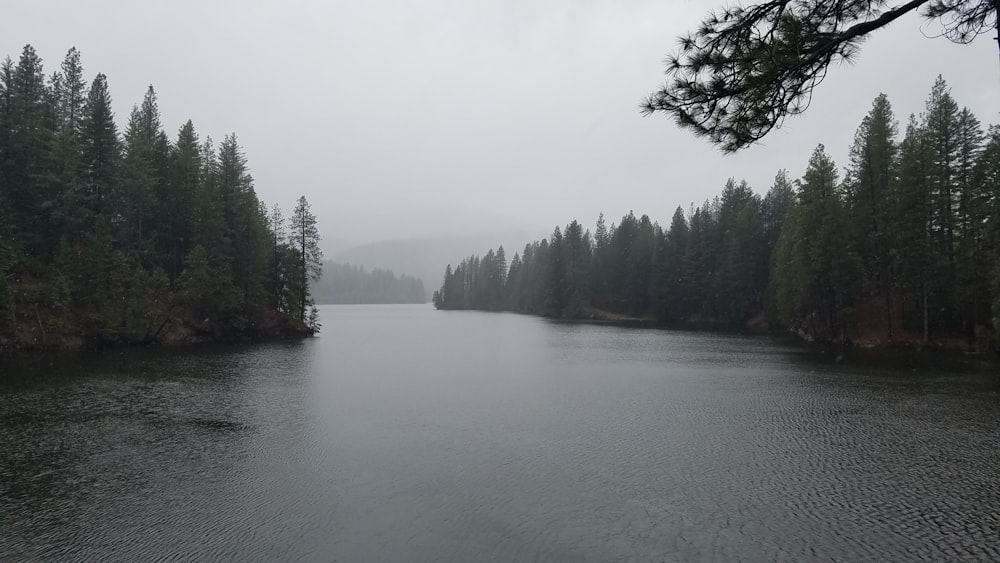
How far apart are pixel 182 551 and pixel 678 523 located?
927 cm

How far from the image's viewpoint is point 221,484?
12578mm

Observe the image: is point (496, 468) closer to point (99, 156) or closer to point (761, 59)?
point (761, 59)

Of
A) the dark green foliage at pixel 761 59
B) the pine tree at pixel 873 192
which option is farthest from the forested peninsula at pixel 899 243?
the dark green foliage at pixel 761 59

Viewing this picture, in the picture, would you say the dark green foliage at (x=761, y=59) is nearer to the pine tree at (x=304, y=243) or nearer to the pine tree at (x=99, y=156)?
the pine tree at (x=99, y=156)

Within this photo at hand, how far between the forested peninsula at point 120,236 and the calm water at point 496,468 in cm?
1303

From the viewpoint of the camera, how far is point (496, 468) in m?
14.0

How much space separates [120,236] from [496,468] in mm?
49380

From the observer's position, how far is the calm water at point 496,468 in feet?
31.9

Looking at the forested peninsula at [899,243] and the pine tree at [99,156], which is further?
the pine tree at [99,156]

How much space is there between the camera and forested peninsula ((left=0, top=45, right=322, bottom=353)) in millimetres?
39156

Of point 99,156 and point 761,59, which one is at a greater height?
point 99,156

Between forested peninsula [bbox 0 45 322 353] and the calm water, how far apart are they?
1303 cm

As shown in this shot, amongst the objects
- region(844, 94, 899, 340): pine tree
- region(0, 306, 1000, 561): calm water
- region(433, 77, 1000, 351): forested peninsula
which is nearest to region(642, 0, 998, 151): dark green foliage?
region(0, 306, 1000, 561): calm water

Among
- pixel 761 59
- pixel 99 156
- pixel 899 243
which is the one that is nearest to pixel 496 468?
pixel 761 59
